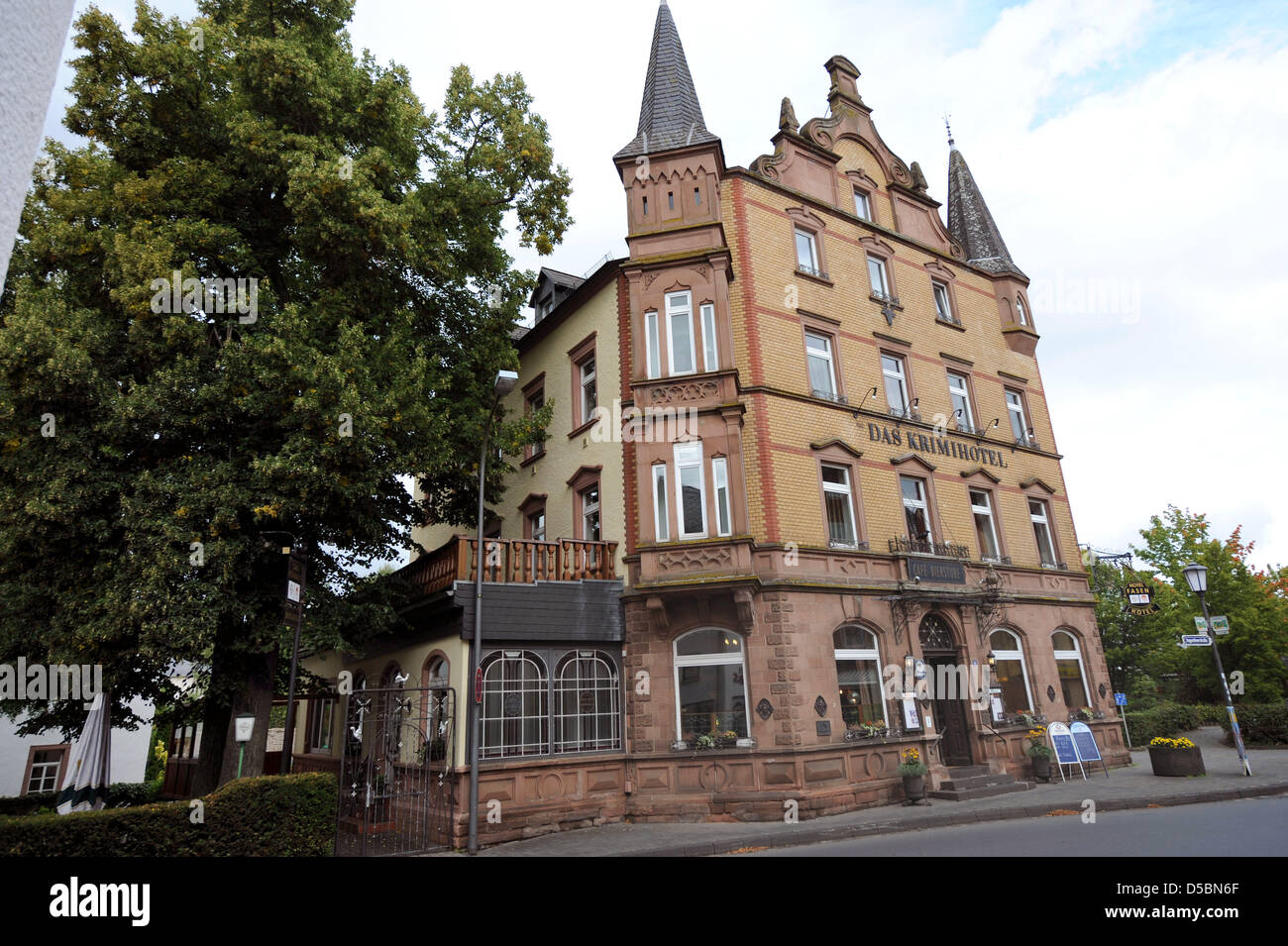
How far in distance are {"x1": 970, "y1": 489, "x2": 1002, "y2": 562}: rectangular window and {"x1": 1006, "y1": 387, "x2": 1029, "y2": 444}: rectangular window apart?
3299 millimetres

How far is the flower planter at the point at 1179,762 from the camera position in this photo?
16.9 metres

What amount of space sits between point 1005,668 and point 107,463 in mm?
21084

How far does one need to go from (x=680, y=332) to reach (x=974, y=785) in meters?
12.1

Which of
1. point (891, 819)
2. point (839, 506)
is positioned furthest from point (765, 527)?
point (891, 819)

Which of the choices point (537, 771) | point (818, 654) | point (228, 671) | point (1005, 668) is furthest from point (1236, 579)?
point (228, 671)

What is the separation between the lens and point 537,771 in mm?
13945

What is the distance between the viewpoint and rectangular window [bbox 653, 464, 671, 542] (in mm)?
15719

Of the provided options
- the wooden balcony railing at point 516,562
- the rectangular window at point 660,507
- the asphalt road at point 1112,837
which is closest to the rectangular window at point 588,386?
the rectangular window at point 660,507

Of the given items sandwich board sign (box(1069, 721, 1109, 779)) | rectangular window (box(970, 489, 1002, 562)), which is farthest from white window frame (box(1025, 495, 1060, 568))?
sandwich board sign (box(1069, 721, 1109, 779))

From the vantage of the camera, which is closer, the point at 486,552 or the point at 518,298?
the point at 486,552

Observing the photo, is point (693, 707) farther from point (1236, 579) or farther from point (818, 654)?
point (1236, 579)

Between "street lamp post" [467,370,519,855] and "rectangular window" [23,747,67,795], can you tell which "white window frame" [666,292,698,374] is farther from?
"rectangular window" [23,747,67,795]

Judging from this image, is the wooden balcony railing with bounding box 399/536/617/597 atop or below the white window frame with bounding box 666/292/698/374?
below

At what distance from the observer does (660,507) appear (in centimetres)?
1597
